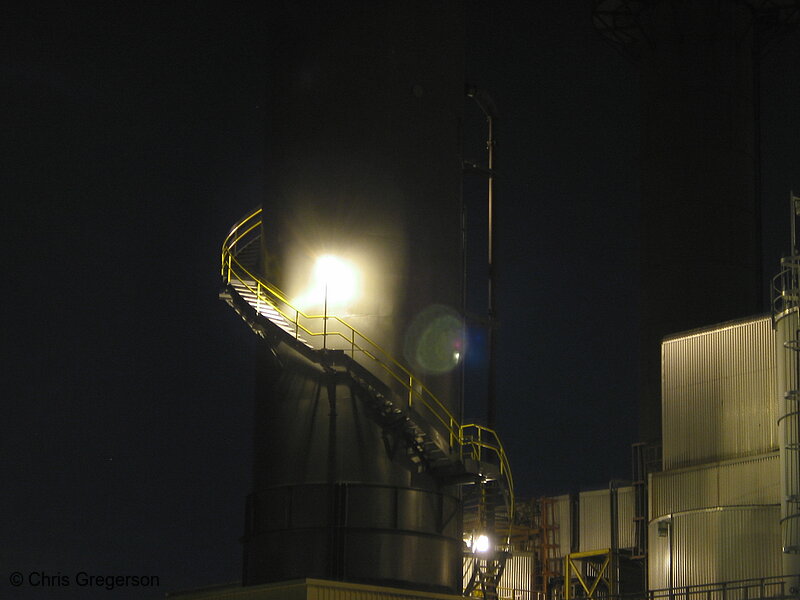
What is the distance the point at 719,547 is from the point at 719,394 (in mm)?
4813

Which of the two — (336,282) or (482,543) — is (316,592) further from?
(482,543)

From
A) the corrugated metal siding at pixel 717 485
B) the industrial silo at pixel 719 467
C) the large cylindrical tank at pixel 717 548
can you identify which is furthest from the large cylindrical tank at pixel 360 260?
the corrugated metal siding at pixel 717 485

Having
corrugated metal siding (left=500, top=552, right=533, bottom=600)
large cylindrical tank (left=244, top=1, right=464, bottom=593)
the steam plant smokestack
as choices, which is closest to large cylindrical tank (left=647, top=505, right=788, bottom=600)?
large cylindrical tank (left=244, top=1, right=464, bottom=593)

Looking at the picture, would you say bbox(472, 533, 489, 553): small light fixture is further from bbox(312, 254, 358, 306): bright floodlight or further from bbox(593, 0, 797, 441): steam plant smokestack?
bbox(593, 0, 797, 441): steam plant smokestack

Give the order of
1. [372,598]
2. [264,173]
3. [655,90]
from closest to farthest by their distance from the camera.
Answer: [372,598] < [264,173] < [655,90]

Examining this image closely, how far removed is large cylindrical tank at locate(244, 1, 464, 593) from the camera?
37656 mm

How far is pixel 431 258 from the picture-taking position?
39.7m

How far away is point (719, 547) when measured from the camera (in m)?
42.4

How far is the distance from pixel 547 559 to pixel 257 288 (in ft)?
77.3

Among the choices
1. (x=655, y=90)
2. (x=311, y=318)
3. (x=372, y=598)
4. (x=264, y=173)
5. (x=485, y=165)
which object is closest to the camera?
(x=372, y=598)

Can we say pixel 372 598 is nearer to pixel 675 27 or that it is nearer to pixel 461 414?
pixel 461 414

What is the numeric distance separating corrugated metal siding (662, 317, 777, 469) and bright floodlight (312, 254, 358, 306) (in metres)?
12.6

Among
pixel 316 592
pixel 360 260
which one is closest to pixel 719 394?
pixel 360 260

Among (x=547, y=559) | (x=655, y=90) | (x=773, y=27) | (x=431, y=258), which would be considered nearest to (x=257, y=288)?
(x=431, y=258)
